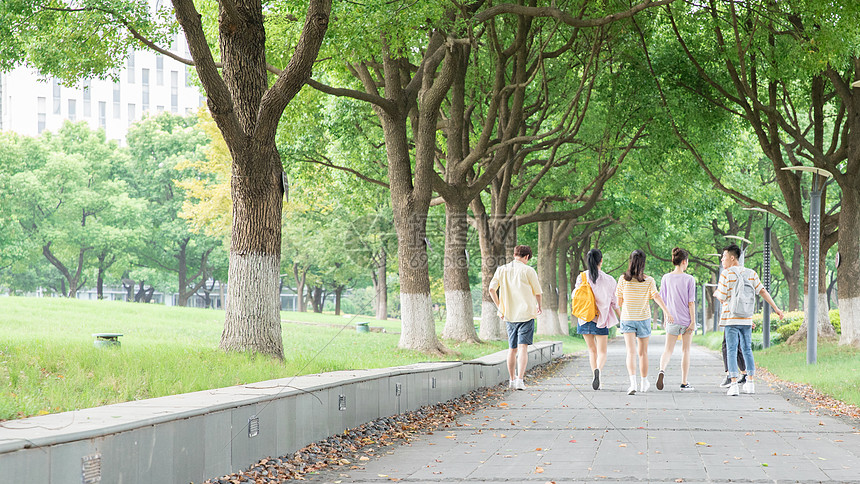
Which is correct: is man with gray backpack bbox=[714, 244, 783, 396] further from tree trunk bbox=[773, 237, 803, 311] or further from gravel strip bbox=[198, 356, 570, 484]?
tree trunk bbox=[773, 237, 803, 311]

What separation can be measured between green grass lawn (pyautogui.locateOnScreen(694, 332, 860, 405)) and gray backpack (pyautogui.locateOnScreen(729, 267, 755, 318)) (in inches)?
64.2

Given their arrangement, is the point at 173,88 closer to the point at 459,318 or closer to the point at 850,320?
the point at 459,318

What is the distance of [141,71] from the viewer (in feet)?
287

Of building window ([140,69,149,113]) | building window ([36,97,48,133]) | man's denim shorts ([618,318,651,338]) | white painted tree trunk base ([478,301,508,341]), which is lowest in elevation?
white painted tree trunk base ([478,301,508,341])

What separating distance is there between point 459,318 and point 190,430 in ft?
54.7

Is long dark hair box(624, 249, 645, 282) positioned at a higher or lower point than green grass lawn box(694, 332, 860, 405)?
higher

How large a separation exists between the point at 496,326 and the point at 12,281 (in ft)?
139

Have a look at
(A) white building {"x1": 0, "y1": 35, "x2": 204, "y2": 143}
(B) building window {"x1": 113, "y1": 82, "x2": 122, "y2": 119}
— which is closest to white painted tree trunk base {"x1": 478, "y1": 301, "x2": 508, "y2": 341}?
(A) white building {"x1": 0, "y1": 35, "x2": 204, "y2": 143}

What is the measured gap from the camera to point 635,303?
40.7ft

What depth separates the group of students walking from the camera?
12.1 meters

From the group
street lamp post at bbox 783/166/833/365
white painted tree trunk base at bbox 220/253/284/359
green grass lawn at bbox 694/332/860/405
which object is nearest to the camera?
white painted tree trunk base at bbox 220/253/284/359

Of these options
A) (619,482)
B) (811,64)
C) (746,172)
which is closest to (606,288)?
(619,482)

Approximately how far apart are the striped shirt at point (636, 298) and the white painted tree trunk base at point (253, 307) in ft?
15.3

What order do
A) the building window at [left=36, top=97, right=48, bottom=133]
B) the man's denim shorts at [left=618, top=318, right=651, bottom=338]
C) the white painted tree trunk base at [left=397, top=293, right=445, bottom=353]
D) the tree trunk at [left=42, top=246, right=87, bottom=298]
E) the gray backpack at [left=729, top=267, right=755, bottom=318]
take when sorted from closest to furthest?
the gray backpack at [left=729, top=267, right=755, bottom=318], the man's denim shorts at [left=618, top=318, right=651, bottom=338], the white painted tree trunk base at [left=397, top=293, right=445, bottom=353], the tree trunk at [left=42, top=246, right=87, bottom=298], the building window at [left=36, top=97, right=48, bottom=133]
